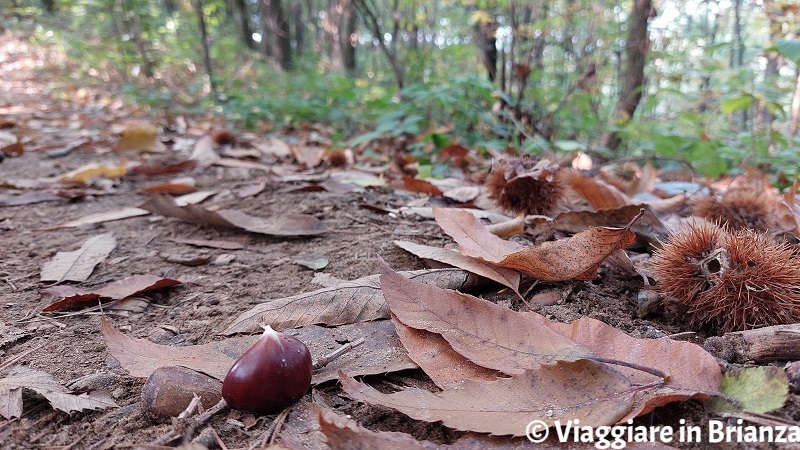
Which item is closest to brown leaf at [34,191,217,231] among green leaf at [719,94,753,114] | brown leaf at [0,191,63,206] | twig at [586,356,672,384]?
brown leaf at [0,191,63,206]

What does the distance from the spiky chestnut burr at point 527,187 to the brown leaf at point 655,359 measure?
67 centimetres

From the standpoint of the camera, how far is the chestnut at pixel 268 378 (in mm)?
786

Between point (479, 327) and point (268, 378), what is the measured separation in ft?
1.14

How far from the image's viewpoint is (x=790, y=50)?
1.83 meters

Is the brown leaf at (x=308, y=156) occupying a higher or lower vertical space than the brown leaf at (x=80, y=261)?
higher

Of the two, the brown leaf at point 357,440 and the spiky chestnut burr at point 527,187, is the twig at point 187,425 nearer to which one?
the brown leaf at point 357,440

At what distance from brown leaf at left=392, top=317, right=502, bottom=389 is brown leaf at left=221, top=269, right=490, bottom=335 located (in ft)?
0.49

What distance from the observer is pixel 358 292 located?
1.12m

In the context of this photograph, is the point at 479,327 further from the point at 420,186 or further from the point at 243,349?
the point at 420,186

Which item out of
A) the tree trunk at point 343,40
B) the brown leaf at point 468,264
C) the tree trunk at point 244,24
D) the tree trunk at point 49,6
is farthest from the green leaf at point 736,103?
the tree trunk at point 49,6

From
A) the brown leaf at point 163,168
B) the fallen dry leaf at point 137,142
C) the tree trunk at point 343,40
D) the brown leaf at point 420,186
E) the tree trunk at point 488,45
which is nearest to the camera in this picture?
the brown leaf at point 420,186

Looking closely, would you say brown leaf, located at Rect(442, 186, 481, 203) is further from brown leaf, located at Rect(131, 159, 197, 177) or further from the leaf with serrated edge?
brown leaf, located at Rect(131, 159, 197, 177)

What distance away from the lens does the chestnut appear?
2.58ft

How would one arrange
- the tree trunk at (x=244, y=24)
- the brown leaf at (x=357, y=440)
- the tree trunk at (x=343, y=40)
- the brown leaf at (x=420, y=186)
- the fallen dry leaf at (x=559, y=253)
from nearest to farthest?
the brown leaf at (x=357, y=440)
the fallen dry leaf at (x=559, y=253)
the brown leaf at (x=420, y=186)
the tree trunk at (x=343, y=40)
the tree trunk at (x=244, y=24)
